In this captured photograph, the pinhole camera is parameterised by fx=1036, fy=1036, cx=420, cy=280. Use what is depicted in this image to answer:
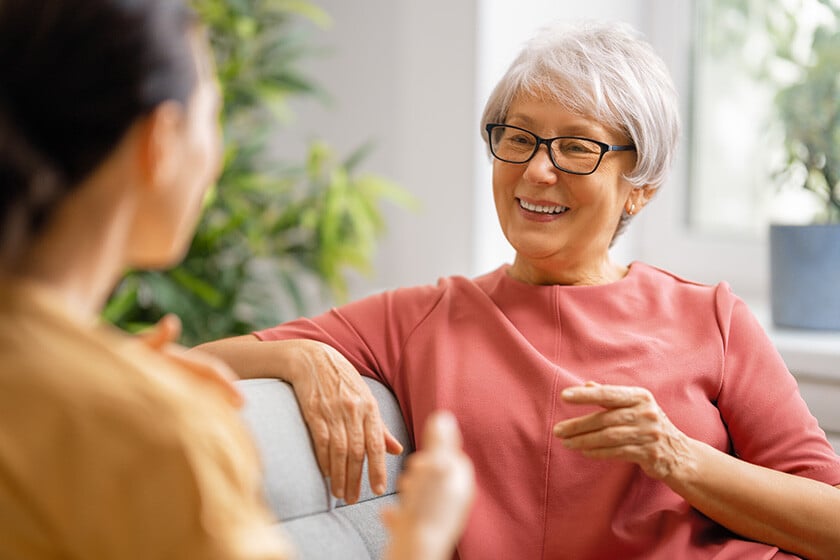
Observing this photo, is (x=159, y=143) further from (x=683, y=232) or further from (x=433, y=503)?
(x=683, y=232)

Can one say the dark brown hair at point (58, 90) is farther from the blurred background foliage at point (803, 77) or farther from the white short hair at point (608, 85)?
the blurred background foliage at point (803, 77)

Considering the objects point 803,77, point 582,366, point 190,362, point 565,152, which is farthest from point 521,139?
point 803,77

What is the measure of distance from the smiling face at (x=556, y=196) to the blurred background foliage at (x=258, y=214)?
3.76 feet

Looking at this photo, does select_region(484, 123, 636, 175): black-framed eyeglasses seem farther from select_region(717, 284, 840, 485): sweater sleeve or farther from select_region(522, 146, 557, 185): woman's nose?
select_region(717, 284, 840, 485): sweater sleeve

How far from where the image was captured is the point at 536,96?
1.78m

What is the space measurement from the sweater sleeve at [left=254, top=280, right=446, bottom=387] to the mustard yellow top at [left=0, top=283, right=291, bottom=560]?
96 centimetres

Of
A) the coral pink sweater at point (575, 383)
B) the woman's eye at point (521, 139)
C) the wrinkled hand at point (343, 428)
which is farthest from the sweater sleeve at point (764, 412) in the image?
the wrinkled hand at point (343, 428)

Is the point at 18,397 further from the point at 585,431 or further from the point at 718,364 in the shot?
the point at 718,364

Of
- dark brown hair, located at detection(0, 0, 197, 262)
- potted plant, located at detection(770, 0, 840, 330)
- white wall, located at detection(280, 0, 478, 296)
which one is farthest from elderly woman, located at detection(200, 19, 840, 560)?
white wall, located at detection(280, 0, 478, 296)

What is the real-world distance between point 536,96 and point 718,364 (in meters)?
0.55

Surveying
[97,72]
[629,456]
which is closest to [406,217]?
[629,456]

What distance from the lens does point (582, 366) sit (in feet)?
5.81

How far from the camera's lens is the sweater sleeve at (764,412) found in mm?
1633

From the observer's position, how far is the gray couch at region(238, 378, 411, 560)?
1527 millimetres
